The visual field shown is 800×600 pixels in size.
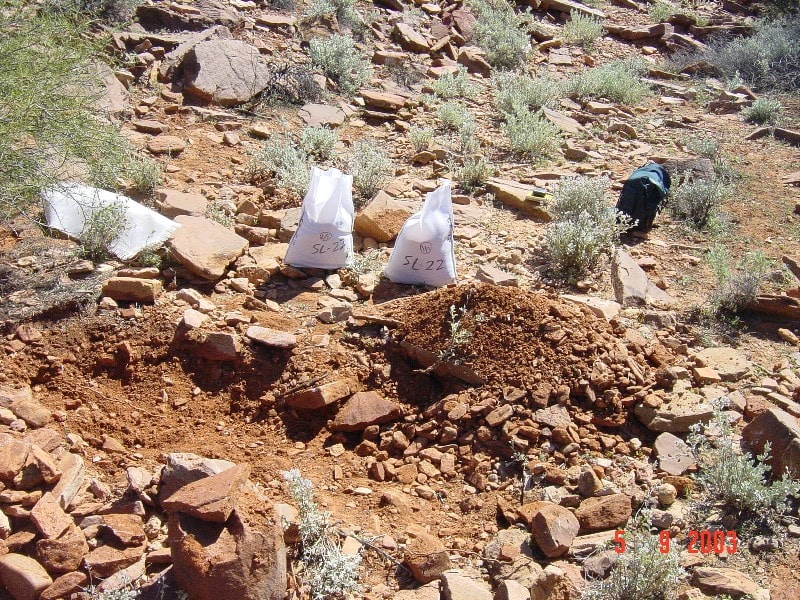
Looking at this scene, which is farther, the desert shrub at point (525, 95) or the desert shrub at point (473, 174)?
the desert shrub at point (525, 95)

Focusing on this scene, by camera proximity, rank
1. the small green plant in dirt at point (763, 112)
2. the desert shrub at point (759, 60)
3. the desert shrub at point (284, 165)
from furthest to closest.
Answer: the desert shrub at point (759, 60), the small green plant in dirt at point (763, 112), the desert shrub at point (284, 165)

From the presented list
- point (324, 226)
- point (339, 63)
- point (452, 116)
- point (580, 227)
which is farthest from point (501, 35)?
point (324, 226)

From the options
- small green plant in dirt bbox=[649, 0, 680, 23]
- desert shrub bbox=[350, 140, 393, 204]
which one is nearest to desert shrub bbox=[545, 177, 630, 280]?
desert shrub bbox=[350, 140, 393, 204]

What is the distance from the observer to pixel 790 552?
2502 mm

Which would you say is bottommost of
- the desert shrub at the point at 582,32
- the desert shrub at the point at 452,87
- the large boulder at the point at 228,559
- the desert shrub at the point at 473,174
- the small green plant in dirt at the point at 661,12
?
the large boulder at the point at 228,559

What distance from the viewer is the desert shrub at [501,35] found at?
8.03 metres

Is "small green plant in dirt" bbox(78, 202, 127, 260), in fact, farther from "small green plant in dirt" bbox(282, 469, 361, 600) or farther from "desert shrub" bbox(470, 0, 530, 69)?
"desert shrub" bbox(470, 0, 530, 69)

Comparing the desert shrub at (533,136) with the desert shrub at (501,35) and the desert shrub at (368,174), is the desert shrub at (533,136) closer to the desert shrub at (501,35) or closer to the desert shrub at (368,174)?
the desert shrub at (368,174)

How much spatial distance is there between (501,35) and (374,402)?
630 centimetres

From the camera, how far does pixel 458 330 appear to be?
330 cm

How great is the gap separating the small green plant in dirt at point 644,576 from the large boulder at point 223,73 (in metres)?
4.93

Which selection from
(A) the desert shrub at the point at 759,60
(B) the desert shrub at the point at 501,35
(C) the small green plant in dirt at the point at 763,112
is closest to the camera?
(C) the small green plant in dirt at the point at 763,112

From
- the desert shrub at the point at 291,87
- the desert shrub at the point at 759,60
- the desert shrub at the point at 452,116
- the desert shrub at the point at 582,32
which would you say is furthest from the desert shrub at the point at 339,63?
the desert shrub at the point at 759,60
